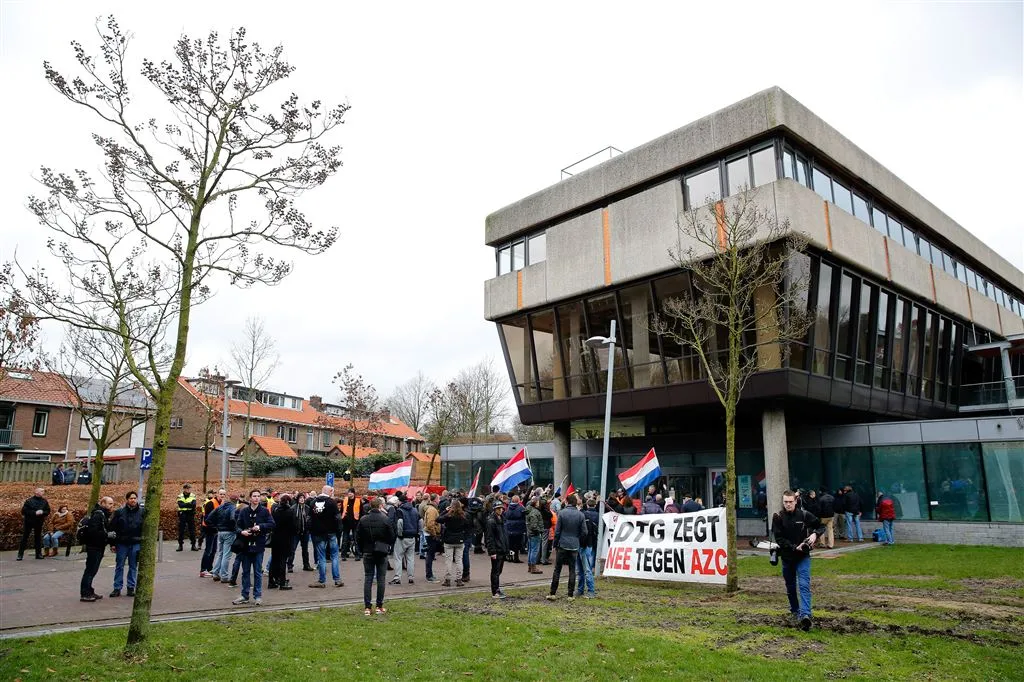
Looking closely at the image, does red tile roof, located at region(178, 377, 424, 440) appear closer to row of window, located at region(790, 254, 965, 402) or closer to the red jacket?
row of window, located at region(790, 254, 965, 402)

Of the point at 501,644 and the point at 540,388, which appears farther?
the point at 540,388

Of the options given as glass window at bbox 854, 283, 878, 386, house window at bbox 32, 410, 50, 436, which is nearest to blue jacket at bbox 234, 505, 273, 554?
glass window at bbox 854, 283, 878, 386

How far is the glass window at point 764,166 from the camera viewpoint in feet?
78.6

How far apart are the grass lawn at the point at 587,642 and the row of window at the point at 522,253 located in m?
20.3

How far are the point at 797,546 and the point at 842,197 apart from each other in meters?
20.2

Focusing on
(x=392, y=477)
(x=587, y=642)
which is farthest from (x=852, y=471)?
(x=587, y=642)

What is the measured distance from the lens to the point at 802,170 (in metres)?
24.7

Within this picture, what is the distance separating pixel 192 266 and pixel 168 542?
1860 cm

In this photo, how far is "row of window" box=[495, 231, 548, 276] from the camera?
31.9 m

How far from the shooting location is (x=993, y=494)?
2323 centimetres

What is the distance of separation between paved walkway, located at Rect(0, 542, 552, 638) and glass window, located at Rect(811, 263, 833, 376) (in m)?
12.5

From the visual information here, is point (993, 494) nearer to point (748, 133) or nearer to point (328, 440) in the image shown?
point (748, 133)

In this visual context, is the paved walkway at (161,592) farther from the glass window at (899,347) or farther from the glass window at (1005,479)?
the glass window at (899,347)

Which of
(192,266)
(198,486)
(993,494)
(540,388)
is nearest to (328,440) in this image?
(198,486)
